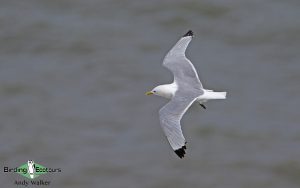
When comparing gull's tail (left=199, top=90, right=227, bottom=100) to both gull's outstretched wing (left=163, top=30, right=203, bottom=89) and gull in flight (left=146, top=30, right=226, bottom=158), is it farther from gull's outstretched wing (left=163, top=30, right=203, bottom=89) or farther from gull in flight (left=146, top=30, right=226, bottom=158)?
gull's outstretched wing (left=163, top=30, right=203, bottom=89)

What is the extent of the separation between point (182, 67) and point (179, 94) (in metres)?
0.56

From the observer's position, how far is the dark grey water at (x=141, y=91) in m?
7.58

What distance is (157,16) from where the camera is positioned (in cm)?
973

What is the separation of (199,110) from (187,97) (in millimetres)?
1213

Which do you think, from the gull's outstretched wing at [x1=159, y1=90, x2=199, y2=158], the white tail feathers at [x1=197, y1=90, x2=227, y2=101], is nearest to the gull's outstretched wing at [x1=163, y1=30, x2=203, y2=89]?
the white tail feathers at [x1=197, y1=90, x2=227, y2=101]

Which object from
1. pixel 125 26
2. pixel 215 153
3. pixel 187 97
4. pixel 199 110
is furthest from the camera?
pixel 125 26

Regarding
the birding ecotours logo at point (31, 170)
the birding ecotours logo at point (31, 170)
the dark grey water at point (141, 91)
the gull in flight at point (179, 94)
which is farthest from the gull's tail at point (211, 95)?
the birding ecotours logo at point (31, 170)

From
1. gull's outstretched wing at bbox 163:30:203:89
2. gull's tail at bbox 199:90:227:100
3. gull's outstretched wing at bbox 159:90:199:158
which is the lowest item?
gull's outstretched wing at bbox 159:90:199:158

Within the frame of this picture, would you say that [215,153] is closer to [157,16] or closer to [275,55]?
[275,55]

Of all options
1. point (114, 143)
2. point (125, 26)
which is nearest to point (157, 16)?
point (125, 26)

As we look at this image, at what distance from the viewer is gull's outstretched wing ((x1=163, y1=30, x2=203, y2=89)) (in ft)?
24.5

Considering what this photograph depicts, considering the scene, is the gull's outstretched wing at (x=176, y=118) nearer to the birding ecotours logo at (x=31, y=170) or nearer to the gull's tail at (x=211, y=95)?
the gull's tail at (x=211, y=95)

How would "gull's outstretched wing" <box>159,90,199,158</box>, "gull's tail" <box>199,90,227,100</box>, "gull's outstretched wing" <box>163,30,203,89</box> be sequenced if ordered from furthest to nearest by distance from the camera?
"gull's outstretched wing" <box>163,30,203,89</box> < "gull's tail" <box>199,90,227,100</box> < "gull's outstretched wing" <box>159,90,199,158</box>

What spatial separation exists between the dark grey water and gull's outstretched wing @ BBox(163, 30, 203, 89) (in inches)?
29.2
